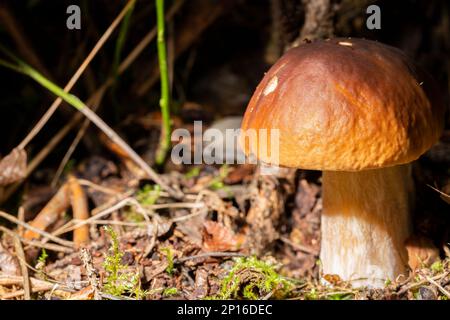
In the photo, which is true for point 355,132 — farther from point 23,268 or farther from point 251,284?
point 23,268

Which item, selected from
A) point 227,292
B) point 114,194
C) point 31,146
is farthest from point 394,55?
point 31,146

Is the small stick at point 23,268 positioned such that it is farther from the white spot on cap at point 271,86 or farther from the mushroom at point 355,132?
the white spot on cap at point 271,86

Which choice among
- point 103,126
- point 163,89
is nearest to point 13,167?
point 103,126

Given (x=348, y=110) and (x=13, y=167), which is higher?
(x=348, y=110)

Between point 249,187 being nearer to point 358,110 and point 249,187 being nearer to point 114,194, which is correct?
point 114,194

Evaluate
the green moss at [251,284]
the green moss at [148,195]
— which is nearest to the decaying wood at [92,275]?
the green moss at [251,284]
